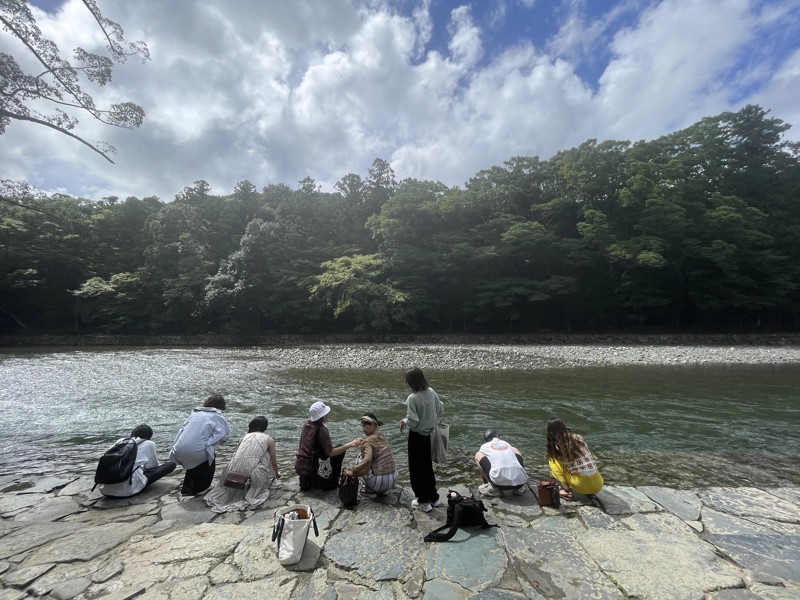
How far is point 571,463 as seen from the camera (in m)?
4.25

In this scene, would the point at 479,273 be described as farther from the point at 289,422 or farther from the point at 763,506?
the point at 763,506

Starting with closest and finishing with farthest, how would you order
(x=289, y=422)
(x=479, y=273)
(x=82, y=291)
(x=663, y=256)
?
(x=289, y=422) < (x=663, y=256) < (x=479, y=273) < (x=82, y=291)

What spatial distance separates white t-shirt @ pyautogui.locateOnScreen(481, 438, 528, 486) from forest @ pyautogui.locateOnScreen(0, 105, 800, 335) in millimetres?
22653

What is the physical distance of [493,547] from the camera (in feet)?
10.8

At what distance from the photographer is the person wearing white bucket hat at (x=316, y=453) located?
4.46 m

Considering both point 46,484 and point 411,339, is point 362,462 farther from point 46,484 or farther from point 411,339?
point 411,339

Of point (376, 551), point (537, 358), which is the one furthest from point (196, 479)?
point (537, 358)

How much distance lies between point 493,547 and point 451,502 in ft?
1.73

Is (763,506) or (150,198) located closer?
(763,506)

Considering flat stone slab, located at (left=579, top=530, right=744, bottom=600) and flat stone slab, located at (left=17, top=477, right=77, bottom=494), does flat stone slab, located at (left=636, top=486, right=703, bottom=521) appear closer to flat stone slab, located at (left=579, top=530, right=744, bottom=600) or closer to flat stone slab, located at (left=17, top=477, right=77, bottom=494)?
flat stone slab, located at (left=579, top=530, right=744, bottom=600)

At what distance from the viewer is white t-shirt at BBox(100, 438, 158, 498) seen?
4.41 metres

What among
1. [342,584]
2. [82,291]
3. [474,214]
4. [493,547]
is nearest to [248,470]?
[342,584]

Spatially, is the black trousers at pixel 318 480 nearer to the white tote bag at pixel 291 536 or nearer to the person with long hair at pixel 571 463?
the white tote bag at pixel 291 536

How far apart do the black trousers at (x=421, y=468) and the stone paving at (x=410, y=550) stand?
181mm
